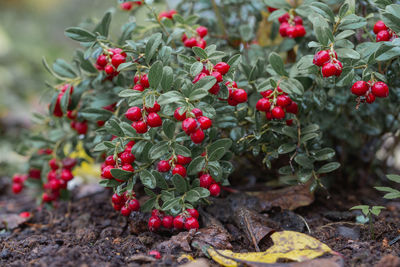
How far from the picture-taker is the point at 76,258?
1563mm

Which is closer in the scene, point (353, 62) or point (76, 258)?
point (76, 258)

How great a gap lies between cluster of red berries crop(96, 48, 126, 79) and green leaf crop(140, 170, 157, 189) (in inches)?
21.0

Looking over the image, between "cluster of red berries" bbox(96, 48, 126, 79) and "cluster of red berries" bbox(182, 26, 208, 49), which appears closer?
"cluster of red berries" bbox(96, 48, 126, 79)

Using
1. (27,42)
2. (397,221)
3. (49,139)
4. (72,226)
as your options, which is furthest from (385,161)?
(27,42)

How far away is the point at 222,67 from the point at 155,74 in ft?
0.98

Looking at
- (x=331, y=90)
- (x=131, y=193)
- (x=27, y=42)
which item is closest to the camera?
(x=131, y=193)

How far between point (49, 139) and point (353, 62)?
6.32 feet

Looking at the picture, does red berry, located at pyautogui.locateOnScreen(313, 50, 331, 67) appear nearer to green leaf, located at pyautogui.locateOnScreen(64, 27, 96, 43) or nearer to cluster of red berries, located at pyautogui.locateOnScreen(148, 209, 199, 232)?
cluster of red berries, located at pyautogui.locateOnScreen(148, 209, 199, 232)

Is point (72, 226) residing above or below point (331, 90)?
below

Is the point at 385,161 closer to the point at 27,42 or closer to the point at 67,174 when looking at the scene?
the point at 67,174

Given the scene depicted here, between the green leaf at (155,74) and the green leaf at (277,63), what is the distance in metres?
0.57

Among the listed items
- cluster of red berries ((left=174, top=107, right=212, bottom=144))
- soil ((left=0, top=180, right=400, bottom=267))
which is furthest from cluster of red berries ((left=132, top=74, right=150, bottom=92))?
soil ((left=0, top=180, right=400, bottom=267))

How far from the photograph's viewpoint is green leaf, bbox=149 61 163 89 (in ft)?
5.37

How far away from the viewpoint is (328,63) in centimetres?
164
